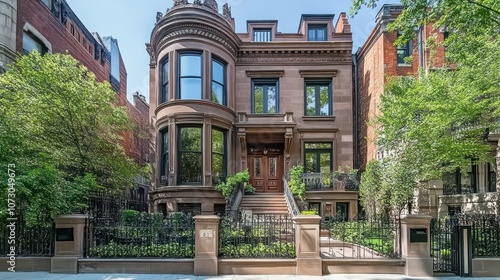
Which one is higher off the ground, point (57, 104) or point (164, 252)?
point (57, 104)

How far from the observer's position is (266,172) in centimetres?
1877

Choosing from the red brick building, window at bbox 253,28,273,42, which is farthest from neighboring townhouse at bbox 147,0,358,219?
the red brick building

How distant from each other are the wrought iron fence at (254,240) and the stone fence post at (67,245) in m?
3.87

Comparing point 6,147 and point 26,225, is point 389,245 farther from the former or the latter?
point 6,147

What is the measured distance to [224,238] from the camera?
8852 millimetres

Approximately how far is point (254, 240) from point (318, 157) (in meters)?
10.2

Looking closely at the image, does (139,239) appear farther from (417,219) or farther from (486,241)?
(486,241)

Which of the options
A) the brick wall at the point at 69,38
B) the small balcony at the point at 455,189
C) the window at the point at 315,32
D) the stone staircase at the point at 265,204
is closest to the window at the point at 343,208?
the stone staircase at the point at 265,204

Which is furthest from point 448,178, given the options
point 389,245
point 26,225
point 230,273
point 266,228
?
point 26,225

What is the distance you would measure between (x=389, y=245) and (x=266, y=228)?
349 cm

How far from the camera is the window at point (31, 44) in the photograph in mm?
14991

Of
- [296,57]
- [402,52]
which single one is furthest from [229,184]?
[402,52]

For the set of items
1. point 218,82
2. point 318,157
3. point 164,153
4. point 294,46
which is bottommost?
point 318,157

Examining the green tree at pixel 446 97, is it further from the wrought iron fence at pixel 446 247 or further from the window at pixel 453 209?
the wrought iron fence at pixel 446 247
